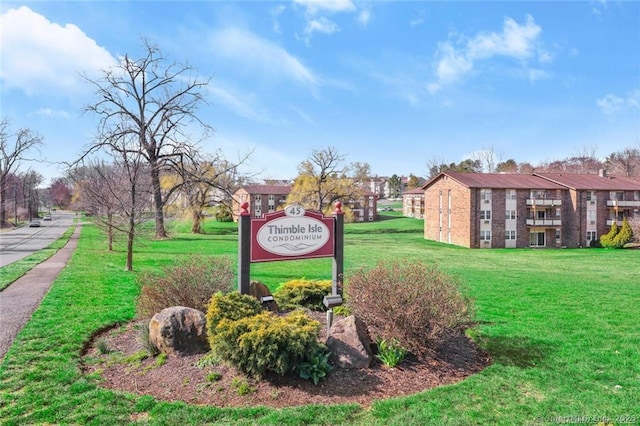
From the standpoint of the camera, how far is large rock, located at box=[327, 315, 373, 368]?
544cm

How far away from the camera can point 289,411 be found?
4379 millimetres

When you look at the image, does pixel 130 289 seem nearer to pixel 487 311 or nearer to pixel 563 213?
pixel 487 311

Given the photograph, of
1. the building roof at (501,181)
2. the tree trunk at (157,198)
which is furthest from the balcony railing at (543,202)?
the tree trunk at (157,198)

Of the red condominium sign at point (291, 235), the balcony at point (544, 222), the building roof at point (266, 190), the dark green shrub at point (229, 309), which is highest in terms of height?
the building roof at point (266, 190)

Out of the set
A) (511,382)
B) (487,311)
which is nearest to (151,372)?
(511,382)

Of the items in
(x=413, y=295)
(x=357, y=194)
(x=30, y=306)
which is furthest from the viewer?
(x=357, y=194)

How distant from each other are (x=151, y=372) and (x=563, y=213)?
43869mm

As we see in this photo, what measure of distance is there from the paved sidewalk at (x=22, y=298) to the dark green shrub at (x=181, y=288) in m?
2.16

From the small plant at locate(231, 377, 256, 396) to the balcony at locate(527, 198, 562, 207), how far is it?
40079mm

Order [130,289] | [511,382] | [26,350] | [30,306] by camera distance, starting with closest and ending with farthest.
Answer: [511,382], [26,350], [30,306], [130,289]

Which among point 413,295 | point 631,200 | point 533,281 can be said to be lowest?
point 533,281

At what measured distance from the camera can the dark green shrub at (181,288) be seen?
A: 23.5 feet

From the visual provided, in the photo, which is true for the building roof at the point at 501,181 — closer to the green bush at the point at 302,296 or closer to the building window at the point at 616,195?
the building window at the point at 616,195

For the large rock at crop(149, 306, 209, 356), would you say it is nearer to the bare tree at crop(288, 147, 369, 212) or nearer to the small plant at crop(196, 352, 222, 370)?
the small plant at crop(196, 352, 222, 370)
